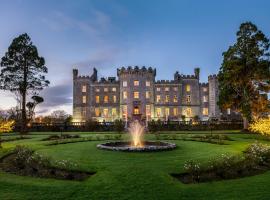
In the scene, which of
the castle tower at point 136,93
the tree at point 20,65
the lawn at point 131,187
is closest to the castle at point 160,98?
the castle tower at point 136,93

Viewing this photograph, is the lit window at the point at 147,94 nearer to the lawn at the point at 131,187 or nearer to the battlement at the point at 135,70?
the battlement at the point at 135,70

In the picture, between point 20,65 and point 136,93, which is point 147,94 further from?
point 20,65

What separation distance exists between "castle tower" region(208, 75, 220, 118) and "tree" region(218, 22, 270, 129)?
27.3 metres

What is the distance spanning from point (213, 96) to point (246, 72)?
2869 cm

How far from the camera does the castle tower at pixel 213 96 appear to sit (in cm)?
6556

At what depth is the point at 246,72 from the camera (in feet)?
123

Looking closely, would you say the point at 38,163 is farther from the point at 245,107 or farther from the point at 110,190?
the point at 245,107

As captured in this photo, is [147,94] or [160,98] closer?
[147,94]

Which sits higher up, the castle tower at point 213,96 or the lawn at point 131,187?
the castle tower at point 213,96

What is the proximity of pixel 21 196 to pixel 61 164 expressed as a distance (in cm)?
399

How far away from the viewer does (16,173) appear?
11.6 m

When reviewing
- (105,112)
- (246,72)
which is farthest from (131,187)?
(105,112)

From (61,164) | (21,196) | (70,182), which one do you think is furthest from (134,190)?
(61,164)

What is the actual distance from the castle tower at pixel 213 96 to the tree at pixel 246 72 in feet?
89.6
